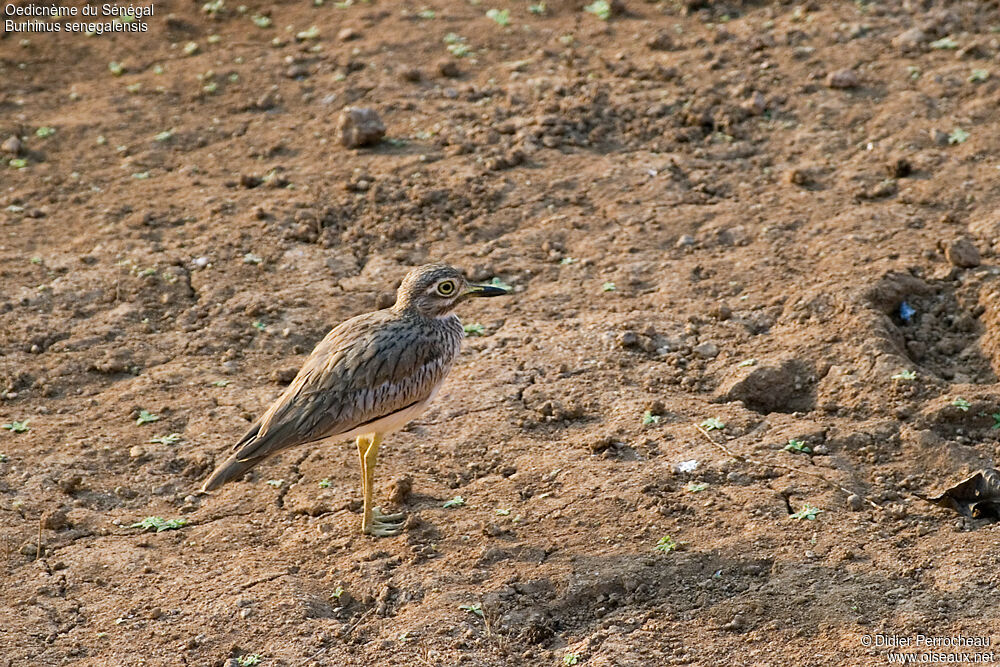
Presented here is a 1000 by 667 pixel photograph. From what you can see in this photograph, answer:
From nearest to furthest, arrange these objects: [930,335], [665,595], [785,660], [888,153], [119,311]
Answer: [785,660] < [665,595] < [930,335] < [119,311] < [888,153]

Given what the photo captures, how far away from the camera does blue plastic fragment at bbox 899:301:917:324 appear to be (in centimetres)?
606

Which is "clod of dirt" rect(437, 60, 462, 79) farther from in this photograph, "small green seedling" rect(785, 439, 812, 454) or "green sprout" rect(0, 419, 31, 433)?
"small green seedling" rect(785, 439, 812, 454)

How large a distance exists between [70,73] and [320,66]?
195cm

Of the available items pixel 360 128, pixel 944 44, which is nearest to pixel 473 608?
pixel 360 128

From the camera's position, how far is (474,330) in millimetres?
6352

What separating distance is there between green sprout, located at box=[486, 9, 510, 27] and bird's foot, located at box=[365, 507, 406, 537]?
15.7 ft

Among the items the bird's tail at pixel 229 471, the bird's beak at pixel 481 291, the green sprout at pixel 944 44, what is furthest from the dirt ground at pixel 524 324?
the bird's beak at pixel 481 291

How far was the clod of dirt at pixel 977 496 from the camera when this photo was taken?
4824mm

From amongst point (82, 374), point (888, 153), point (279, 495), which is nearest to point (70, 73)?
point (82, 374)

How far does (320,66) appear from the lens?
8.66 m

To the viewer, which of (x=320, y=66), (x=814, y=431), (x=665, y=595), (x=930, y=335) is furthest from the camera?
(x=320, y=66)

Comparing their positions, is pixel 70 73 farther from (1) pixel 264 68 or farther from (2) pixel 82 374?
(2) pixel 82 374

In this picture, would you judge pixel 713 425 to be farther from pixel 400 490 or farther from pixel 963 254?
pixel 963 254

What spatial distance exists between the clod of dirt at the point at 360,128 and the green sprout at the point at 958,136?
343 centimetres
